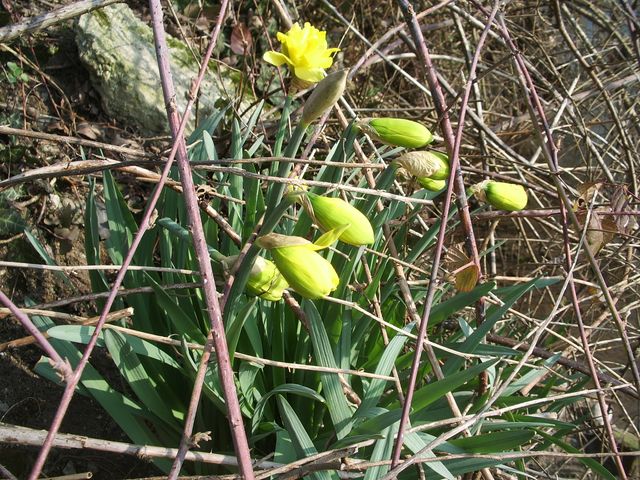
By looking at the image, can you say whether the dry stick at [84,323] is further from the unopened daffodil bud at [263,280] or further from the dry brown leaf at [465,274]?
the dry brown leaf at [465,274]

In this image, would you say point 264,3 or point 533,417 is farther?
point 264,3

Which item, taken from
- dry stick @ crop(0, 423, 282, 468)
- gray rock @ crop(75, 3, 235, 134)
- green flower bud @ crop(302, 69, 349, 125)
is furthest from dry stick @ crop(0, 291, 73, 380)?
gray rock @ crop(75, 3, 235, 134)

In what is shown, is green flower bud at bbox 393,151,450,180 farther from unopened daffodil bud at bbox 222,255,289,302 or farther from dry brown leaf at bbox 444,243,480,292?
unopened daffodil bud at bbox 222,255,289,302

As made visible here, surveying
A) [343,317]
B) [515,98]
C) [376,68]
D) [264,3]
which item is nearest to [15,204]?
[343,317]

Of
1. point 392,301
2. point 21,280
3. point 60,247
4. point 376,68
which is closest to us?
point 392,301

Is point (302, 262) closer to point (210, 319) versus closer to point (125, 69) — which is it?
point (210, 319)

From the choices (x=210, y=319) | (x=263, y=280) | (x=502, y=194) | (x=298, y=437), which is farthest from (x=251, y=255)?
(x=502, y=194)

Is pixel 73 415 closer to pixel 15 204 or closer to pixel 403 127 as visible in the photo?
pixel 15 204

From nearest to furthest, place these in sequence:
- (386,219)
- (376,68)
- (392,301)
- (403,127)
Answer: (403,127) < (386,219) < (392,301) < (376,68)

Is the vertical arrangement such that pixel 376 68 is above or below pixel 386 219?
above

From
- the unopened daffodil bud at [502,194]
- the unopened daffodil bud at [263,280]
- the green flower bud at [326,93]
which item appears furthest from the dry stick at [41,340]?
the unopened daffodil bud at [502,194]
